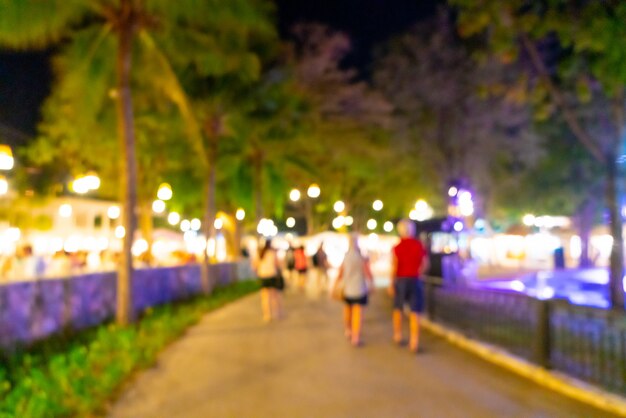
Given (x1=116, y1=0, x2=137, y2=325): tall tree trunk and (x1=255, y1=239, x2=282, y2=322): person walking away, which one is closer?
(x1=116, y1=0, x2=137, y2=325): tall tree trunk

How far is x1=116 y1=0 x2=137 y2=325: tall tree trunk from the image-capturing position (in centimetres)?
1290

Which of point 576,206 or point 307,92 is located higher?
point 307,92

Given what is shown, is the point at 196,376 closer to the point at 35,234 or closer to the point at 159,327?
the point at 159,327

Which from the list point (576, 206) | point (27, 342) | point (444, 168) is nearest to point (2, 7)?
point (27, 342)

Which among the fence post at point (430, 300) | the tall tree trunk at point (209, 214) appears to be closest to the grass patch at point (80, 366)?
the fence post at point (430, 300)

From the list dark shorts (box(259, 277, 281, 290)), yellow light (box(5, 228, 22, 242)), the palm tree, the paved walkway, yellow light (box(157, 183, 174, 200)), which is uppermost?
the palm tree

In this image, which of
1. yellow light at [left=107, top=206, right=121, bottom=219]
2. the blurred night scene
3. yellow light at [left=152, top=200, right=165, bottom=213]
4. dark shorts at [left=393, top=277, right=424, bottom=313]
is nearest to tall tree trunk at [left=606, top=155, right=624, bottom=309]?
the blurred night scene

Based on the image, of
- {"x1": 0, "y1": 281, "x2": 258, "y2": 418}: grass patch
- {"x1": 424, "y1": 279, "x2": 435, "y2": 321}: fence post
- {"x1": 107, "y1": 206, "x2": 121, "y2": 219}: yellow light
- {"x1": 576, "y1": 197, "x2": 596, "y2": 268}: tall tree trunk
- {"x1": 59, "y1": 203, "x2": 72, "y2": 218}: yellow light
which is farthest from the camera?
{"x1": 107, "y1": 206, "x2": 121, "y2": 219}: yellow light

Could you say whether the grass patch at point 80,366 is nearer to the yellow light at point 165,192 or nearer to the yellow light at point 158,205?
the yellow light at point 165,192

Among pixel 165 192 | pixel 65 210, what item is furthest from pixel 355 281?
pixel 65 210

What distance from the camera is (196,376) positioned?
8.33 meters

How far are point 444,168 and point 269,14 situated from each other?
914cm

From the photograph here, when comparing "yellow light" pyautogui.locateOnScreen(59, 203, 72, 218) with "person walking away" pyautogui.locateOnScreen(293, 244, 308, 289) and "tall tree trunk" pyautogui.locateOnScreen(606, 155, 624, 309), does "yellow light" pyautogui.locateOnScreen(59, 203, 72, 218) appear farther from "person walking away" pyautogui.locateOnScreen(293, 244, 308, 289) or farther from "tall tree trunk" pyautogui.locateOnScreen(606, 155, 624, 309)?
"tall tree trunk" pyautogui.locateOnScreen(606, 155, 624, 309)

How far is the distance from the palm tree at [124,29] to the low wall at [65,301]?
75 cm
